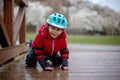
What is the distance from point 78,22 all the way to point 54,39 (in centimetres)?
2613

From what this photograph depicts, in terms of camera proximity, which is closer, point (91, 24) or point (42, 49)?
point (42, 49)

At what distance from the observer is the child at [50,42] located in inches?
107

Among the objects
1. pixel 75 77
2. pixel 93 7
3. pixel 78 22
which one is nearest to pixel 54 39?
pixel 75 77

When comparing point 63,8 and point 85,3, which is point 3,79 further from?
point 85,3

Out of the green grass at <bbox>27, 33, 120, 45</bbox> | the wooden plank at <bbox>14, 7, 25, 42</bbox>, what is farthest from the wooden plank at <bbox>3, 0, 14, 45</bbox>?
the green grass at <bbox>27, 33, 120, 45</bbox>

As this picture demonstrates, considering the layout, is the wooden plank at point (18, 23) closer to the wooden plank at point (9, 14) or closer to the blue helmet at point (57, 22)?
the wooden plank at point (9, 14)

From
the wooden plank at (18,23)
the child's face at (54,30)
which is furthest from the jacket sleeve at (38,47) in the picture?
the wooden plank at (18,23)

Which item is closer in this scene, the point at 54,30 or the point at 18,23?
the point at 54,30

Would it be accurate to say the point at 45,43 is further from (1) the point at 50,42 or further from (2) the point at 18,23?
(2) the point at 18,23

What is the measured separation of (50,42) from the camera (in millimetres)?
2814

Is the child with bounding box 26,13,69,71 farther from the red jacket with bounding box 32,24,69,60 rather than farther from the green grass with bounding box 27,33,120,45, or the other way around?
the green grass with bounding box 27,33,120,45

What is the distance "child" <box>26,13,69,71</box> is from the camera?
8.90ft

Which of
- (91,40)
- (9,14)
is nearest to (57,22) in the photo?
(9,14)

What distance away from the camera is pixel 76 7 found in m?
30.2
